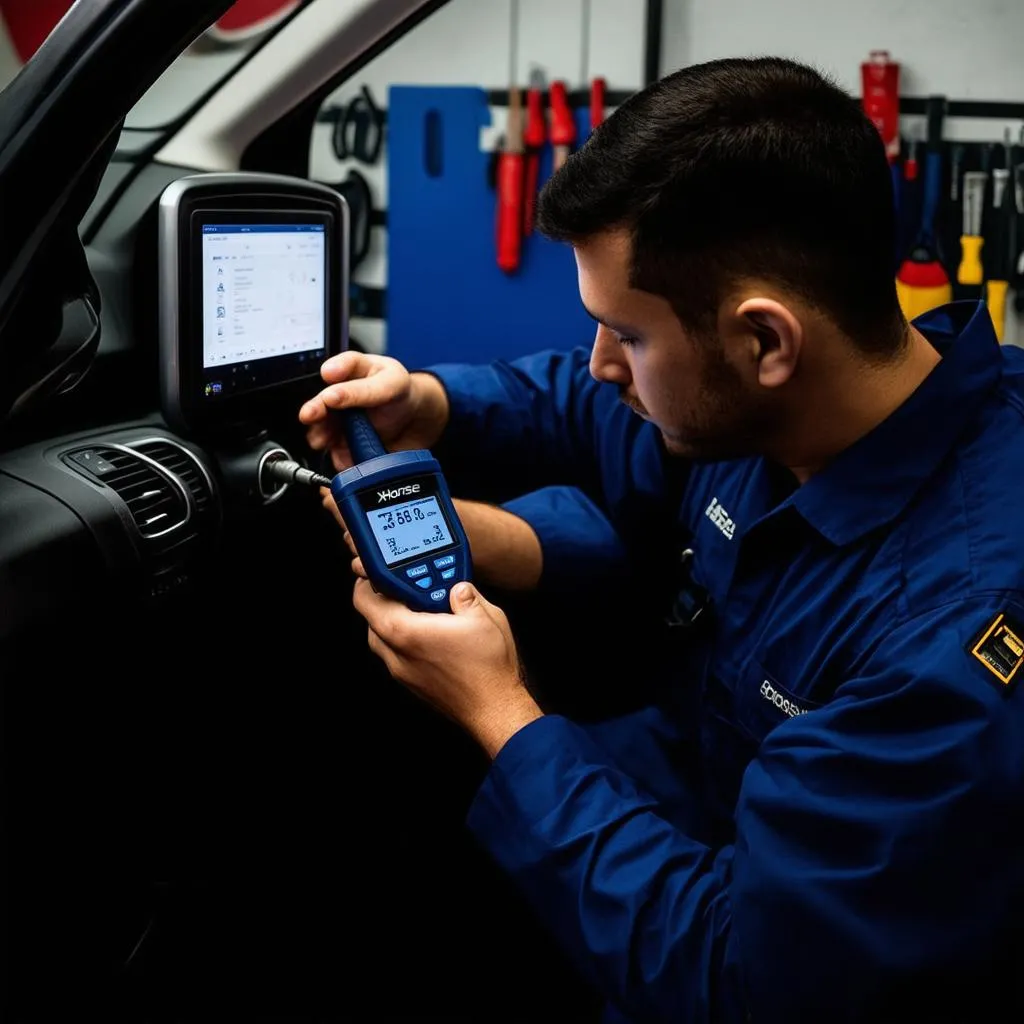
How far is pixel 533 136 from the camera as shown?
7.61 ft

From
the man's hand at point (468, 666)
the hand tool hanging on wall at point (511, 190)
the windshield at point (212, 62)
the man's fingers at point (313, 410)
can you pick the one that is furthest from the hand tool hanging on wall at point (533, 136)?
the man's hand at point (468, 666)

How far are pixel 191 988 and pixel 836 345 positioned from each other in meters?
0.91

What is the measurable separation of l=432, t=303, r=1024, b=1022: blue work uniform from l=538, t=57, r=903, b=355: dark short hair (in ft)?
0.40

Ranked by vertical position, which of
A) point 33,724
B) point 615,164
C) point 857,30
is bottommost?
point 33,724

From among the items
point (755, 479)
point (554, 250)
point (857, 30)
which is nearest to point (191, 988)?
point (755, 479)

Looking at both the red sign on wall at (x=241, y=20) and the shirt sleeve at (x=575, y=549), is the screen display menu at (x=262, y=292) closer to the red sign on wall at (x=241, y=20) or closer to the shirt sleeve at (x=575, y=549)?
the red sign on wall at (x=241, y=20)

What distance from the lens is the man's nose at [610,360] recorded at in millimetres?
919

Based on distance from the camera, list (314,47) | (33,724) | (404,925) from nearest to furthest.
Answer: (33,724) < (404,925) < (314,47)

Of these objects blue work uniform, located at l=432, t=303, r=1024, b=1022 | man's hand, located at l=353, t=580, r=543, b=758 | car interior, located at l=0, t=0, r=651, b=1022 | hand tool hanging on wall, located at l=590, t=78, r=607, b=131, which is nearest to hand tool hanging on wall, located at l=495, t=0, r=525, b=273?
hand tool hanging on wall, located at l=590, t=78, r=607, b=131

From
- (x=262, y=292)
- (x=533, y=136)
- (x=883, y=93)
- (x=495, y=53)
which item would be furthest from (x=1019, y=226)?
(x=262, y=292)

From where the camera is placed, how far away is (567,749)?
2.58ft

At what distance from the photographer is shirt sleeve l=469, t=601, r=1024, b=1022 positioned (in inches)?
24.9

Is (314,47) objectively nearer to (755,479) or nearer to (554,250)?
(755,479)

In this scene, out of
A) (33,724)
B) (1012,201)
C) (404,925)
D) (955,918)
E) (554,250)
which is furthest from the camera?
(554,250)
